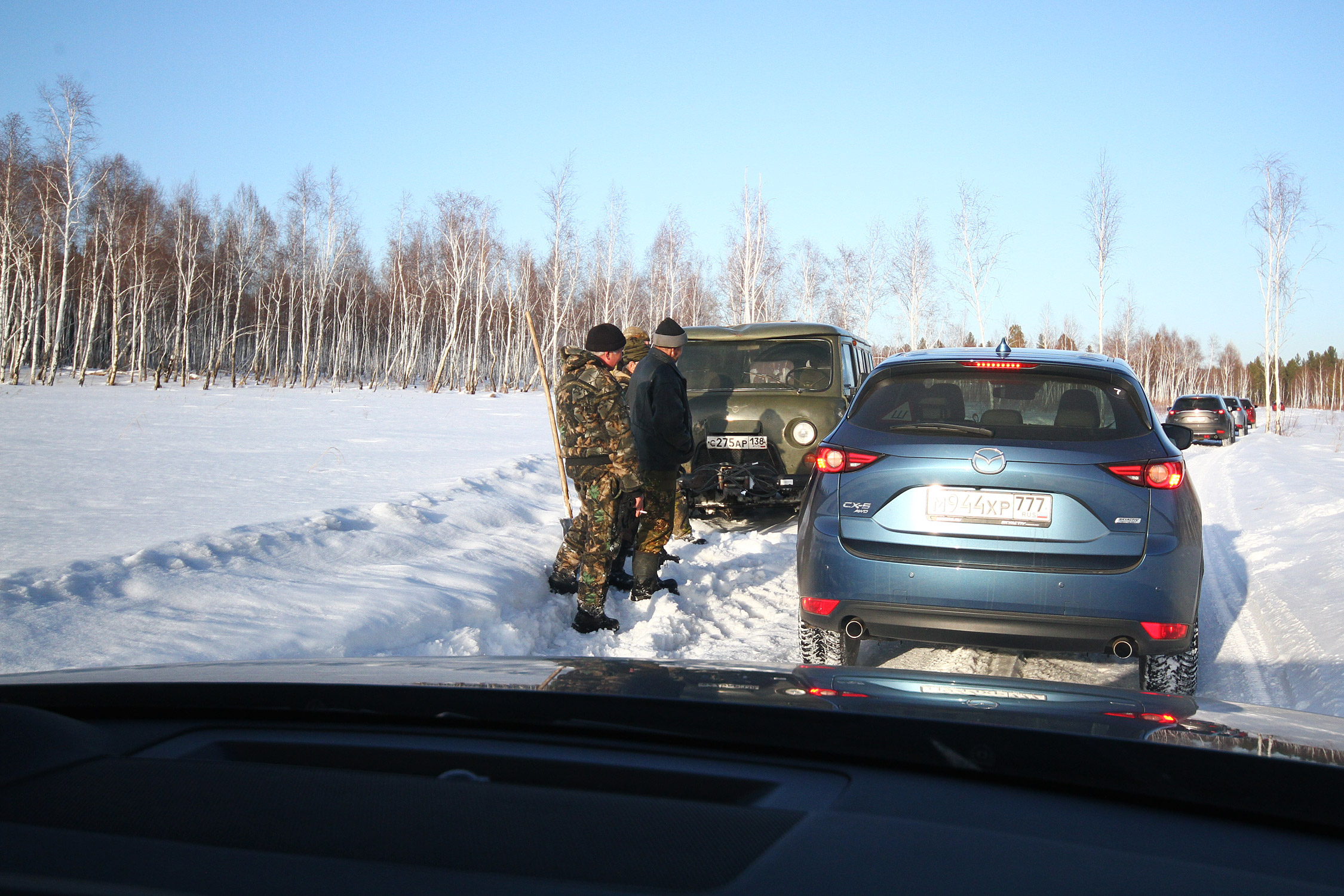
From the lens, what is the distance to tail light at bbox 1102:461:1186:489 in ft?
11.7

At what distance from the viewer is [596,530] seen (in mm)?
5672

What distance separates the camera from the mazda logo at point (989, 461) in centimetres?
362

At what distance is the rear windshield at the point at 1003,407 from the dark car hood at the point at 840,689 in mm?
1846

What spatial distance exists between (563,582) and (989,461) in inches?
138

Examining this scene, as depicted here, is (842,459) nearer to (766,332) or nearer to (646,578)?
(646,578)

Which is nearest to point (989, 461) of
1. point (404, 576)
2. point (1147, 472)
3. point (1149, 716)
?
point (1147, 472)

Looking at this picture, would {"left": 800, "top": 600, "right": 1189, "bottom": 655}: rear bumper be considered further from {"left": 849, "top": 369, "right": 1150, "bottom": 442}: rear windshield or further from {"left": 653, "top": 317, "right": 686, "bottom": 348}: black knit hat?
{"left": 653, "top": 317, "right": 686, "bottom": 348}: black knit hat

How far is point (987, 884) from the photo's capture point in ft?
3.16

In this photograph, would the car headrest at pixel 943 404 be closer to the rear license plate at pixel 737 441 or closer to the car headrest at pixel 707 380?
the rear license plate at pixel 737 441

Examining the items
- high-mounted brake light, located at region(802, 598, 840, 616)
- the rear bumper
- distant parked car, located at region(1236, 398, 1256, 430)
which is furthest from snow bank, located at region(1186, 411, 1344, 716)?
distant parked car, located at region(1236, 398, 1256, 430)

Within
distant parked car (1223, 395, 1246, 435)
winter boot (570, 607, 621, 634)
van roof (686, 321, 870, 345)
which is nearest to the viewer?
winter boot (570, 607, 621, 634)

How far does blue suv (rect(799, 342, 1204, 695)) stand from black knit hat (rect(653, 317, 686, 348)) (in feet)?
8.77

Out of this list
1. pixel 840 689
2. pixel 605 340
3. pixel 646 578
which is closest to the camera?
pixel 840 689

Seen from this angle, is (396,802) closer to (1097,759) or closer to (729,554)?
(1097,759)
